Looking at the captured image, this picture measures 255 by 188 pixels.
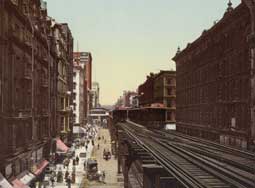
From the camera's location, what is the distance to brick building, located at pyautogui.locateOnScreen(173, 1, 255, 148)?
46.0 metres

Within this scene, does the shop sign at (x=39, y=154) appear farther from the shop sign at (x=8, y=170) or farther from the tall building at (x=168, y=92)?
the tall building at (x=168, y=92)

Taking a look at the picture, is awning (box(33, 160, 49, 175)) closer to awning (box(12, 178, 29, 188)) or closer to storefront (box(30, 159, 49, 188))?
storefront (box(30, 159, 49, 188))

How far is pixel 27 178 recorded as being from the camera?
37438mm

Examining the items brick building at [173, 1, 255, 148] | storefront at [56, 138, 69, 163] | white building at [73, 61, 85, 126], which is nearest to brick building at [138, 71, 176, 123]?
brick building at [173, 1, 255, 148]

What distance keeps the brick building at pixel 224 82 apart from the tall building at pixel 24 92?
938 inches

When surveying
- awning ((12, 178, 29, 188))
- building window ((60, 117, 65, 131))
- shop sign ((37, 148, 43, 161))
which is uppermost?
building window ((60, 117, 65, 131))

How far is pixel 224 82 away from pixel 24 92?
95.5 ft

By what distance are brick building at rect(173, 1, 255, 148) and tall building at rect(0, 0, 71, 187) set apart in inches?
938

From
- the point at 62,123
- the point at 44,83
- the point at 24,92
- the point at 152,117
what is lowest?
the point at 62,123

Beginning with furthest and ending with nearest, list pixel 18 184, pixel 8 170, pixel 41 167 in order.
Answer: pixel 41 167, pixel 18 184, pixel 8 170

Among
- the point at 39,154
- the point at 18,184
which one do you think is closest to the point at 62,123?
the point at 39,154

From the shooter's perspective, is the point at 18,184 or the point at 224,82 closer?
the point at 18,184

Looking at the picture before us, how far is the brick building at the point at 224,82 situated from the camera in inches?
1810

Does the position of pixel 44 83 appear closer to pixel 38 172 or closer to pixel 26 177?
pixel 38 172
